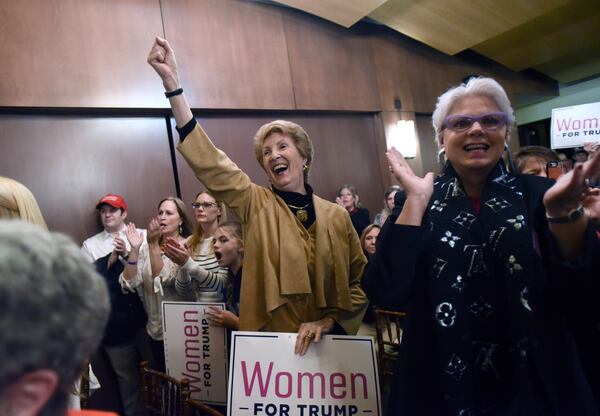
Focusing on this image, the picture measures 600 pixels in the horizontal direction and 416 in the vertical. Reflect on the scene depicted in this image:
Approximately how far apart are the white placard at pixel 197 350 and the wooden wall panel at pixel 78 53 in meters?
2.04

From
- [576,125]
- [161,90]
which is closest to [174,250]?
[161,90]

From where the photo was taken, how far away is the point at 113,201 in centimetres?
302

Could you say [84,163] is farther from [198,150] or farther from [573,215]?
[573,215]

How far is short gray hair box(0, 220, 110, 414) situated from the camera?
43cm

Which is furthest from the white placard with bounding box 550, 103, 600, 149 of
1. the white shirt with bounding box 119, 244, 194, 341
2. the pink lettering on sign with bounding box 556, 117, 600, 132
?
the white shirt with bounding box 119, 244, 194, 341

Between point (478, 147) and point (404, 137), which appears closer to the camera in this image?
point (478, 147)

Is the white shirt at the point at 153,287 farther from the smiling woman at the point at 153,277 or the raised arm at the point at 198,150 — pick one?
the raised arm at the point at 198,150

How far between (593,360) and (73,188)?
326cm

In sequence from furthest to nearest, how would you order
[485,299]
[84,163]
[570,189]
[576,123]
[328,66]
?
1. [328,66]
2. [84,163]
3. [576,123]
4. [485,299]
5. [570,189]

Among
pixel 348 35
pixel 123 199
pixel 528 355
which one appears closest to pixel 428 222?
pixel 528 355

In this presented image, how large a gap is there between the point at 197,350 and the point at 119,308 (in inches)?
38.7

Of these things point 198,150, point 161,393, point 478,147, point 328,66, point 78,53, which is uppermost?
point 328,66

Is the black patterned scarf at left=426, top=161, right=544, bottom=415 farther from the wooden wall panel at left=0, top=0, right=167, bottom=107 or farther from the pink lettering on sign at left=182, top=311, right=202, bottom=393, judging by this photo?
the wooden wall panel at left=0, top=0, right=167, bottom=107

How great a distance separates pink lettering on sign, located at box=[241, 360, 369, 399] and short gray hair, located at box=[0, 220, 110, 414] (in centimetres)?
92
